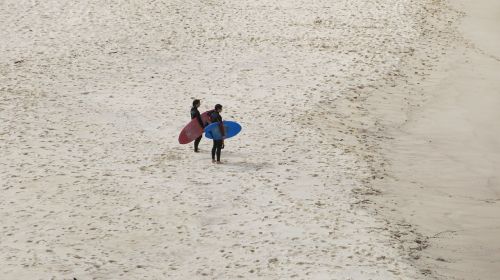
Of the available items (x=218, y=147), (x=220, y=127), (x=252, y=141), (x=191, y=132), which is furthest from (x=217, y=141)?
(x=252, y=141)

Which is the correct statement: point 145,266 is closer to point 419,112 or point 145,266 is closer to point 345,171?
point 345,171

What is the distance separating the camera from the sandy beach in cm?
1582

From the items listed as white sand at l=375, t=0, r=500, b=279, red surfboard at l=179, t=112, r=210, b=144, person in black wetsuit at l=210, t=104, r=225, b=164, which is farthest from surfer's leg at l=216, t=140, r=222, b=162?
white sand at l=375, t=0, r=500, b=279

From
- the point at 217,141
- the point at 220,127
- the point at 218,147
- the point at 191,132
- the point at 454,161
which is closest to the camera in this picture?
the point at 220,127

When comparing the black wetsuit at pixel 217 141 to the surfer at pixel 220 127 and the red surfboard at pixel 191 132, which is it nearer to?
the surfer at pixel 220 127

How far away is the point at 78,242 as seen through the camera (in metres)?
16.1

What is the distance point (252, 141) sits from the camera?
2108 cm

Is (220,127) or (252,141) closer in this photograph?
(220,127)

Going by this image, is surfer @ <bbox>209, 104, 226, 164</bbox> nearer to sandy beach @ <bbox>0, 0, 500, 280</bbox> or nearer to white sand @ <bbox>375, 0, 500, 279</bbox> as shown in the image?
sandy beach @ <bbox>0, 0, 500, 280</bbox>

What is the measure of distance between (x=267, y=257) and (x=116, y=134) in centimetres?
740

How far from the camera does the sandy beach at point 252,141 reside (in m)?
15.8

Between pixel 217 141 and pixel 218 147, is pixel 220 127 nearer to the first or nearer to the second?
pixel 217 141

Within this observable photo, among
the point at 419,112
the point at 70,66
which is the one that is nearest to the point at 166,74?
the point at 70,66

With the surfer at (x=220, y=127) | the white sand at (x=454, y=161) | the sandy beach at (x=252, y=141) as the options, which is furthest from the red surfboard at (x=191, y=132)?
the white sand at (x=454, y=161)
